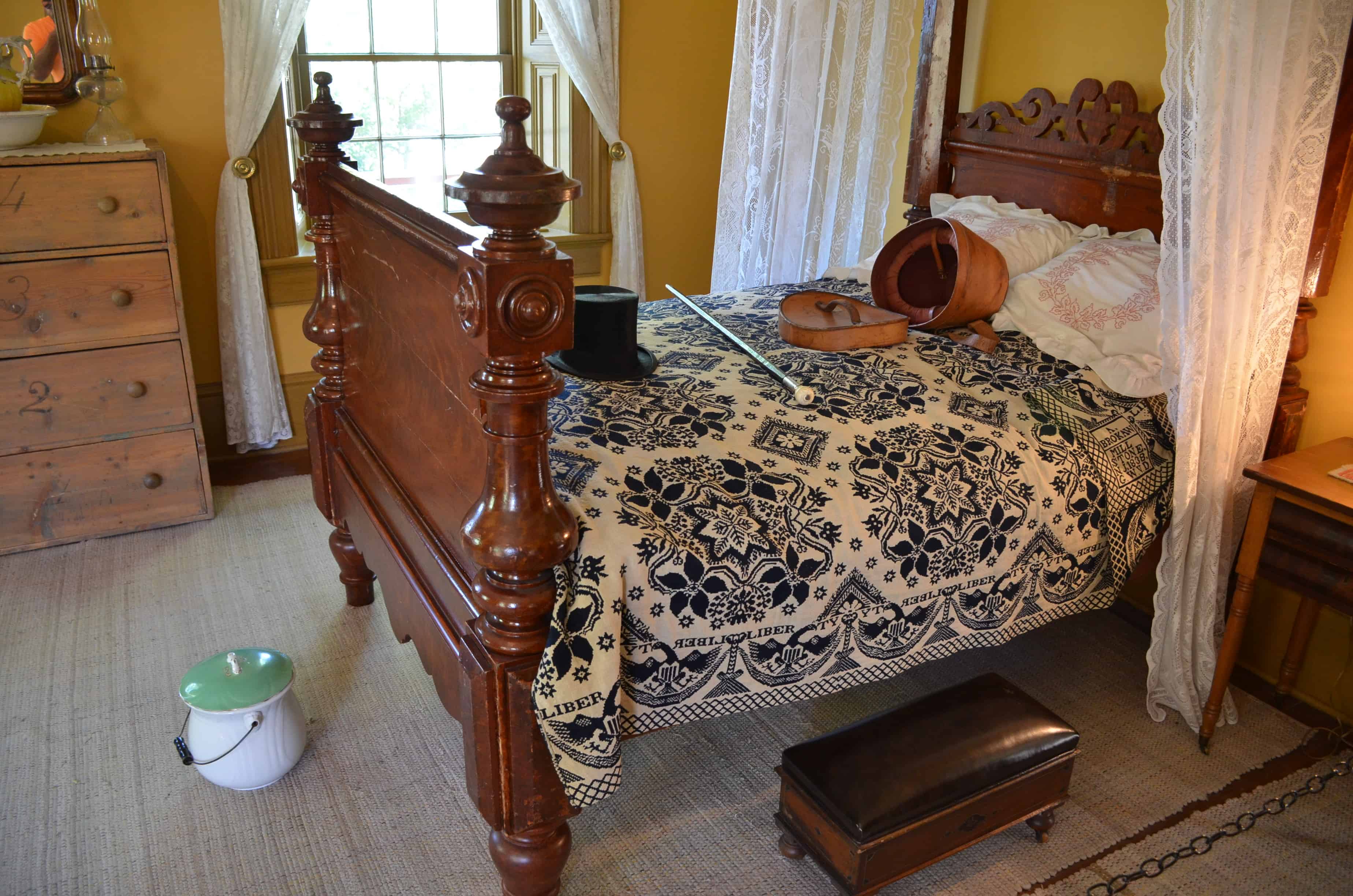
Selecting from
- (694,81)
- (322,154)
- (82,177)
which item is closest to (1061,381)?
(322,154)

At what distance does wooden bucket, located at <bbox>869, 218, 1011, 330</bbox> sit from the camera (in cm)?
279

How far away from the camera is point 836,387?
240cm

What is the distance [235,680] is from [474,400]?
0.93 metres

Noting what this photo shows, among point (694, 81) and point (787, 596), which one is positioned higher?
point (694, 81)

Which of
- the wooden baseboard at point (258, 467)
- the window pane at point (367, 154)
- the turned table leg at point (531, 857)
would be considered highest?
the window pane at point (367, 154)

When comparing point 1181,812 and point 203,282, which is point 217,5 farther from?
point 1181,812

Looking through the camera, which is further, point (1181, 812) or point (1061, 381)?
point (1061, 381)

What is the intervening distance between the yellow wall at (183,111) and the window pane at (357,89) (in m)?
0.45

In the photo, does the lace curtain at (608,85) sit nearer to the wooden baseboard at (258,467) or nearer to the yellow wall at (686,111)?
the yellow wall at (686,111)

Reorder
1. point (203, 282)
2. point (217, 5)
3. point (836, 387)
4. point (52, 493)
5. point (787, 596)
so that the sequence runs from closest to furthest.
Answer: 1. point (787, 596)
2. point (836, 387)
3. point (52, 493)
4. point (217, 5)
5. point (203, 282)

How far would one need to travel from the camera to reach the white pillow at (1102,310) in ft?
8.09

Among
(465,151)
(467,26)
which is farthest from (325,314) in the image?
(467,26)

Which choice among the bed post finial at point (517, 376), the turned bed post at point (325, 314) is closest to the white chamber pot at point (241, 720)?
the turned bed post at point (325, 314)

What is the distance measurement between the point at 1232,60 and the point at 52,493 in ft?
10.8
